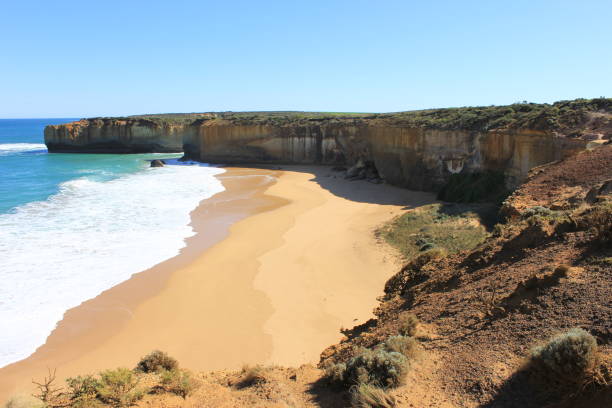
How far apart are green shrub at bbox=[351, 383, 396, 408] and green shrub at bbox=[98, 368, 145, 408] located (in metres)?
2.86

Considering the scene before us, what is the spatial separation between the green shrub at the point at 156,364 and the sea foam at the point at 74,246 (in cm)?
447

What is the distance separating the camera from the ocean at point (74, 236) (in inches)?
459

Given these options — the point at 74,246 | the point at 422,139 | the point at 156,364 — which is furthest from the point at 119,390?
the point at 422,139

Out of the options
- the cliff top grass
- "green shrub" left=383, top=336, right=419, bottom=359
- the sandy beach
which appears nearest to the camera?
"green shrub" left=383, top=336, right=419, bottom=359

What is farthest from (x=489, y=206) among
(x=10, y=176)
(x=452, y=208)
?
(x=10, y=176)

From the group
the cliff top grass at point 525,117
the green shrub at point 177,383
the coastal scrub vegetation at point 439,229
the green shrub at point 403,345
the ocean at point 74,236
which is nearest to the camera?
the green shrub at point 403,345

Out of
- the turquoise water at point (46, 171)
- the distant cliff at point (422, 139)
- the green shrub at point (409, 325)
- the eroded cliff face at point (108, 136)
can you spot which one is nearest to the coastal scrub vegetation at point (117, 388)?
the green shrub at point (409, 325)

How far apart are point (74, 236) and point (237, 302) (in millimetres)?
9856

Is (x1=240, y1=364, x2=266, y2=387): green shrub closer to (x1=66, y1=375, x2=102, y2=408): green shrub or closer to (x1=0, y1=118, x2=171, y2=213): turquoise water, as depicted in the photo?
(x1=66, y1=375, x2=102, y2=408): green shrub

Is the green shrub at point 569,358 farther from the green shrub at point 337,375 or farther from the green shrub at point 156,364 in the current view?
the green shrub at point 156,364

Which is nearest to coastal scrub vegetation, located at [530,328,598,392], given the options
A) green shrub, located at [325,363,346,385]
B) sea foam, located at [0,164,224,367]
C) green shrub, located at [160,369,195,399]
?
green shrub, located at [325,363,346,385]

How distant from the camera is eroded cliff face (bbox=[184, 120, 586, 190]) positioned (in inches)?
815

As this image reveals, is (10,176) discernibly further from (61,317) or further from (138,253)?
(61,317)

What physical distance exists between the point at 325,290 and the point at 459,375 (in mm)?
7653
